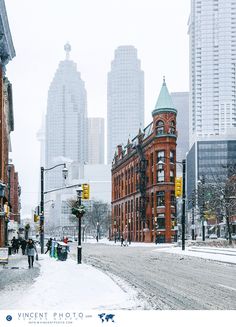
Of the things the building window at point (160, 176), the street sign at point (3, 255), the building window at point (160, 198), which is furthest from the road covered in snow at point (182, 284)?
the street sign at point (3, 255)

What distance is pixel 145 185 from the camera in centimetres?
818

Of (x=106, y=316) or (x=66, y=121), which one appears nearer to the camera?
(x=106, y=316)

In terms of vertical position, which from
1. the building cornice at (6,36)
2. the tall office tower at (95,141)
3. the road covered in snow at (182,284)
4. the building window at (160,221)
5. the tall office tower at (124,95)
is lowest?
the road covered in snow at (182,284)

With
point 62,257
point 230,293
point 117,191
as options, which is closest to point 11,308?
point 117,191

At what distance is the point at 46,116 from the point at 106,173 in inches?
49.6

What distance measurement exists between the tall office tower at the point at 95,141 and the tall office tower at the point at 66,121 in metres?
0.07

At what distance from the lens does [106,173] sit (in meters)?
7.07

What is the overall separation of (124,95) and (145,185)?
6.92 feet

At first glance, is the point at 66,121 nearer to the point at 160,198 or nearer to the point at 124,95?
the point at 124,95

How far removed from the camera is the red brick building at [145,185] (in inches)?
320

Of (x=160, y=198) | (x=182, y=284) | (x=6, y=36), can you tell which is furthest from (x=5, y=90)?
(x=182, y=284)

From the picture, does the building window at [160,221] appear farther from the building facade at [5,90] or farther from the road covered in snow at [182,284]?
the building facade at [5,90]

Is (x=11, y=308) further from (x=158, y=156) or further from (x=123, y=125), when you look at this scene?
(x=158, y=156)

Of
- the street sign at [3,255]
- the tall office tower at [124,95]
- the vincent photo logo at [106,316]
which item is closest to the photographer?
the vincent photo logo at [106,316]
